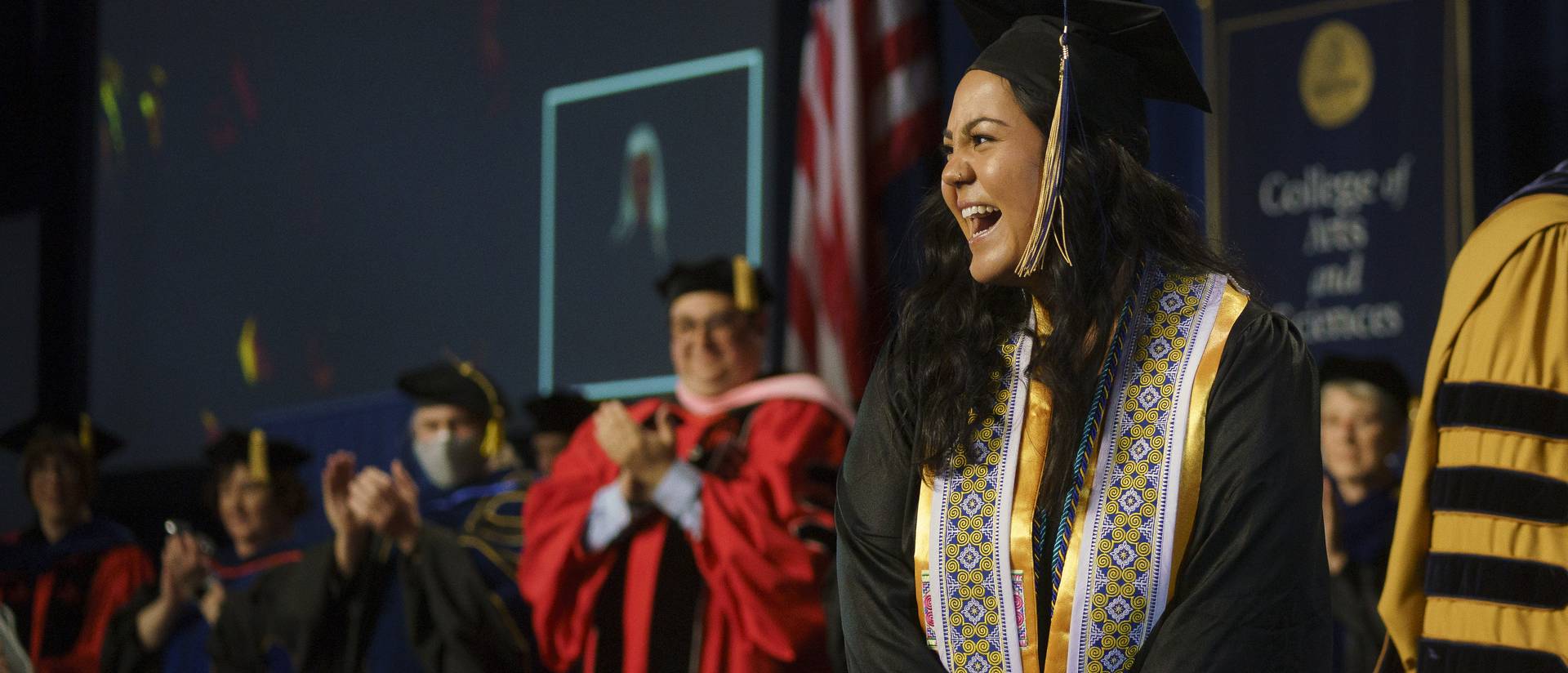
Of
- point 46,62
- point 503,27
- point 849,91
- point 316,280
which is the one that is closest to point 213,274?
point 316,280

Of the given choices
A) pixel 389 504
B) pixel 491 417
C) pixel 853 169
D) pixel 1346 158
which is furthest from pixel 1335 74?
pixel 389 504

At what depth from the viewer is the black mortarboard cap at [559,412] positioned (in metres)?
6.17

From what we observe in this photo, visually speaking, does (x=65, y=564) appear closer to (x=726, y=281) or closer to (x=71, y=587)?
(x=71, y=587)

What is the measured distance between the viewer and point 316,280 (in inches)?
329

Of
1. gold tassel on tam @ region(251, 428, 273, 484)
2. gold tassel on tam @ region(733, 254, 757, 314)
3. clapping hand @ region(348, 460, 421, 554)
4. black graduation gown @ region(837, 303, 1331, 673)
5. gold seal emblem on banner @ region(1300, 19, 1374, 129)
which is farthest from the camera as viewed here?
gold tassel on tam @ region(251, 428, 273, 484)

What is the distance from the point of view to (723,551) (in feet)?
15.7

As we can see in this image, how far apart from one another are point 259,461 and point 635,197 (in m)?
1.90

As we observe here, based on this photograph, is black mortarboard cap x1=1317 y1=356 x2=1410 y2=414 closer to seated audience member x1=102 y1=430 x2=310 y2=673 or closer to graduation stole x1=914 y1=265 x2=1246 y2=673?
graduation stole x1=914 y1=265 x2=1246 y2=673

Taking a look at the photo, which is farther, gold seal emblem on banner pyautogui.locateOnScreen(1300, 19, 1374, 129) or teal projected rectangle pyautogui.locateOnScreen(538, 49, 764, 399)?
teal projected rectangle pyautogui.locateOnScreen(538, 49, 764, 399)

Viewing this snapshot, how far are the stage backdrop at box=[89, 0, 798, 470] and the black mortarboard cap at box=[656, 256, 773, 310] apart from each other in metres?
1.27

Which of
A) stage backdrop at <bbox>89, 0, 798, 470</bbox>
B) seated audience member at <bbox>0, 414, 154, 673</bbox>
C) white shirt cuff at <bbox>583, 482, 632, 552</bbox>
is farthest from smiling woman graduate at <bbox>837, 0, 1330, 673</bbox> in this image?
seated audience member at <bbox>0, 414, 154, 673</bbox>

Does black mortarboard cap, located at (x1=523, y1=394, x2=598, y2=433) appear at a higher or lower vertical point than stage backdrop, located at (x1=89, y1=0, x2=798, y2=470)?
lower

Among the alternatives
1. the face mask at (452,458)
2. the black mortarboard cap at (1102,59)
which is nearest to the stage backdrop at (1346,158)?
the face mask at (452,458)

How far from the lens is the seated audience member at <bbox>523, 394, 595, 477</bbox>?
617 cm
